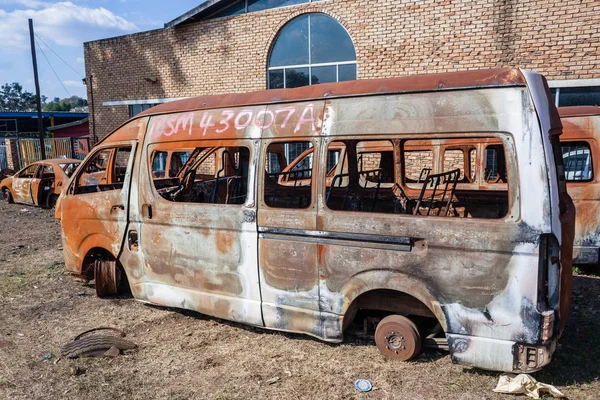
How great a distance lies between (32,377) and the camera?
382 cm

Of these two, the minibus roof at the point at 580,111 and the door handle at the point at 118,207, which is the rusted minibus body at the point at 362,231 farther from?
the minibus roof at the point at 580,111

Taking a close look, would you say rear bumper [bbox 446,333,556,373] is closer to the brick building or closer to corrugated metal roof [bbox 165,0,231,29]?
the brick building

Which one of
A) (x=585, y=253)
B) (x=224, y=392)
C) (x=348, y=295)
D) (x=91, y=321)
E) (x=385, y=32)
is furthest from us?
(x=385, y=32)

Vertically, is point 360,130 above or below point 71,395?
above

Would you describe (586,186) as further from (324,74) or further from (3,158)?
(3,158)

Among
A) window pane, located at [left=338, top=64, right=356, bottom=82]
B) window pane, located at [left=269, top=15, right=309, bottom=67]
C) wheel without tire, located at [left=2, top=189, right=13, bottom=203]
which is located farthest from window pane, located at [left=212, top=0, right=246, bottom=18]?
wheel without tire, located at [left=2, top=189, right=13, bottom=203]

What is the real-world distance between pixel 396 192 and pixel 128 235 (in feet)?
9.71

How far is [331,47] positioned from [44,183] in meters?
8.91

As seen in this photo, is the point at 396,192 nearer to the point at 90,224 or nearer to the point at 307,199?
the point at 307,199

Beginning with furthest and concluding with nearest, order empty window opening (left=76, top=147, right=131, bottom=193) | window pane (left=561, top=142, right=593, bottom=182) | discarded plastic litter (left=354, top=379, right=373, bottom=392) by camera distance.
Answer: window pane (left=561, top=142, right=593, bottom=182) → empty window opening (left=76, top=147, right=131, bottom=193) → discarded plastic litter (left=354, top=379, right=373, bottom=392)

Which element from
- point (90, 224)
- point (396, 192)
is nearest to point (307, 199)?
point (396, 192)

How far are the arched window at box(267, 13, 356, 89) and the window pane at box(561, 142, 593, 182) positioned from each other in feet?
19.9

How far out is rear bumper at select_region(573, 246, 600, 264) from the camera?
6148 mm

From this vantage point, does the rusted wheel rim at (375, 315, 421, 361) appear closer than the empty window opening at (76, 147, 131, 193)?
Yes
